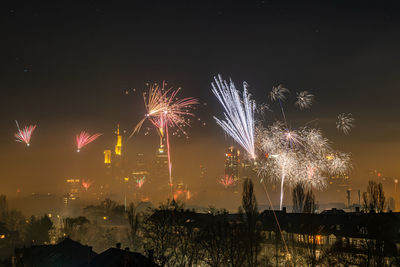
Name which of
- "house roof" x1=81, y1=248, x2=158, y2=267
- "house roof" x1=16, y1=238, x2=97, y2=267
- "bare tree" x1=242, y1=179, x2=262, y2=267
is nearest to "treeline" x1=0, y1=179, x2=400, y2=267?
"bare tree" x1=242, y1=179, x2=262, y2=267

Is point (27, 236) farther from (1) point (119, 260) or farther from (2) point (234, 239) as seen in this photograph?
(2) point (234, 239)

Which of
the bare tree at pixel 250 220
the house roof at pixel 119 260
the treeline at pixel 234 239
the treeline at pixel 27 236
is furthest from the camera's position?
the treeline at pixel 27 236

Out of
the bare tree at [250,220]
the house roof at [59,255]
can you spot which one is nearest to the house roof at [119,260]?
the bare tree at [250,220]

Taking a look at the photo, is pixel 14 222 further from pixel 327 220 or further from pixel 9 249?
pixel 327 220

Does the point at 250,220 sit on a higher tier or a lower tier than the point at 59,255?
higher

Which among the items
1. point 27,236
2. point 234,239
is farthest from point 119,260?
point 27,236

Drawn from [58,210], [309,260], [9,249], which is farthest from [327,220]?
[58,210]

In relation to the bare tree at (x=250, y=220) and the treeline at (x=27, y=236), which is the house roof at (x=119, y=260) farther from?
the treeline at (x=27, y=236)

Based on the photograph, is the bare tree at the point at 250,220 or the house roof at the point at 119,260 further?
the bare tree at the point at 250,220

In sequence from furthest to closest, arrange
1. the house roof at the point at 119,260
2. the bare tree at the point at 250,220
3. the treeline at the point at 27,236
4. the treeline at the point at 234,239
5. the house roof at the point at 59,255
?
the treeline at the point at 27,236 < the house roof at the point at 59,255 < the bare tree at the point at 250,220 < the treeline at the point at 234,239 < the house roof at the point at 119,260

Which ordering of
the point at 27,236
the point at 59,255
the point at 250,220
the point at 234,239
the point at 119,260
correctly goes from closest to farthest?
the point at 119,260 < the point at 250,220 < the point at 234,239 < the point at 59,255 < the point at 27,236

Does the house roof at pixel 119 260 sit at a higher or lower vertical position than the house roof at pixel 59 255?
higher

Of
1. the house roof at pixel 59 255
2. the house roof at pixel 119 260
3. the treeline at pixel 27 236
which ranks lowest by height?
the treeline at pixel 27 236
